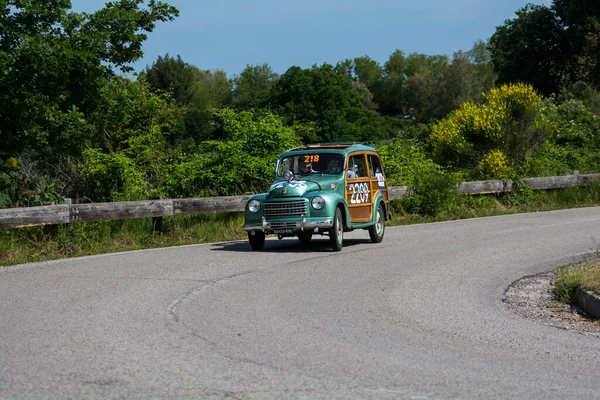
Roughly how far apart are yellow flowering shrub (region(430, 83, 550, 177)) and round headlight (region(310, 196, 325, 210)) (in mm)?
16248

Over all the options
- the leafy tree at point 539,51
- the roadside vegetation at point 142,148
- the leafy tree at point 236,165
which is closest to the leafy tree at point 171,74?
the leafy tree at point 539,51

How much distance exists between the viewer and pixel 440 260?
14047 mm

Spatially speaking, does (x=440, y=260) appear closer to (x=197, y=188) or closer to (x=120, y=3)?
(x=197, y=188)

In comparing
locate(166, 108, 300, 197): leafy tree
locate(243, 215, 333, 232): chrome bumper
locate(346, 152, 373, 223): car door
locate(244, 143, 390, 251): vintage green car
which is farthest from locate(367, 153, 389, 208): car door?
locate(166, 108, 300, 197): leafy tree

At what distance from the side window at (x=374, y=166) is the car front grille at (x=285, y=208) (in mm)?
2819

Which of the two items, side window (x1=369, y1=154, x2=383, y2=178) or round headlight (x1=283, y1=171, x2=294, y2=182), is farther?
side window (x1=369, y1=154, x2=383, y2=178)

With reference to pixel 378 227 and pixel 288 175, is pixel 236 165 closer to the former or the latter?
pixel 378 227

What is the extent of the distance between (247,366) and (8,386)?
1.78m

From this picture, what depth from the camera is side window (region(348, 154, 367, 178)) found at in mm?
16828

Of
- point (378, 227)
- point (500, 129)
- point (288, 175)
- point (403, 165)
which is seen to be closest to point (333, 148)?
point (288, 175)

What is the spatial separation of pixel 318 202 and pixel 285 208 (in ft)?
2.14

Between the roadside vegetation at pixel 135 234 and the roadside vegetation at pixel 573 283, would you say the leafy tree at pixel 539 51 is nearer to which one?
the roadside vegetation at pixel 135 234

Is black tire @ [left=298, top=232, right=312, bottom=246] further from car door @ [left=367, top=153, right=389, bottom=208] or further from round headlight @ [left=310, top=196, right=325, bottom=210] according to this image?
car door @ [left=367, top=153, right=389, bottom=208]

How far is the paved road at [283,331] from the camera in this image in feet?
19.7
